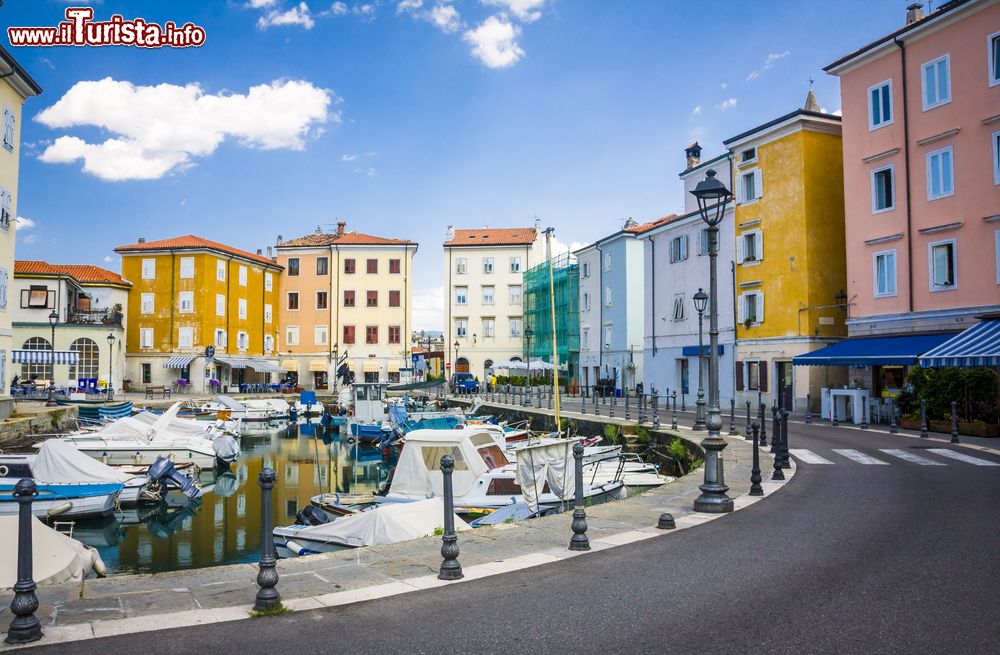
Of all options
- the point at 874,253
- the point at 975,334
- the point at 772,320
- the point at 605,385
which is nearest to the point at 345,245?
the point at 605,385

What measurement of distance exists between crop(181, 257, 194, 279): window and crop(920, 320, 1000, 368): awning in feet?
183

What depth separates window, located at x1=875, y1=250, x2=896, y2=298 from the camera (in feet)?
91.6

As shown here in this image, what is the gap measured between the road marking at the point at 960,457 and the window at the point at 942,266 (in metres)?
9.89

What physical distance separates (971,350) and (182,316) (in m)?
56.7

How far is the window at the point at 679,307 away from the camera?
4278 centimetres

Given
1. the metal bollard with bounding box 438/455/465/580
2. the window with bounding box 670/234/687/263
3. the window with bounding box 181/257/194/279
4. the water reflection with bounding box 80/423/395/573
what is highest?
the window with bounding box 181/257/194/279

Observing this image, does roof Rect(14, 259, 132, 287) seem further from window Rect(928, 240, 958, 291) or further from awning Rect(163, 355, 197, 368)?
window Rect(928, 240, 958, 291)

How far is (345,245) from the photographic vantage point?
69.7m

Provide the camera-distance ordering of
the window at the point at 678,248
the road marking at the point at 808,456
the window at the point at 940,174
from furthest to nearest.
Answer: the window at the point at 678,248, the window at the point at 940,174, the road marking at the point at 808,456

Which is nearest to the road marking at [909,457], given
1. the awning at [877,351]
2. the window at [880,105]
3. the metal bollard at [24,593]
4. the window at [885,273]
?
the awning at [877,351]

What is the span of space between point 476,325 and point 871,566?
70.1m

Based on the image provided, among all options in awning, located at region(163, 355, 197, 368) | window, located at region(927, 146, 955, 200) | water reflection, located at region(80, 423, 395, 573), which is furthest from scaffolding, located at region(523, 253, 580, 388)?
window, located at region(927, 146, 955, 200)

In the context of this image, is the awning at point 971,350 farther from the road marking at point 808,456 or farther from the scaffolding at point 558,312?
the scaffolding at point 558,312

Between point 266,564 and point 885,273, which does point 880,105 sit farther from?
point 266,564
